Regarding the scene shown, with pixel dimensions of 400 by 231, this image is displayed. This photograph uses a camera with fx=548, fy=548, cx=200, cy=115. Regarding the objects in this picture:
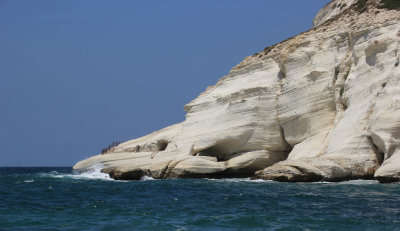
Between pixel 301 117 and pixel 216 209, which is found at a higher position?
pixel 301 117

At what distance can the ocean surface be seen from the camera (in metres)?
16.2

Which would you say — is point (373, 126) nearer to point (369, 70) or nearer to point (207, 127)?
point (369, 70)

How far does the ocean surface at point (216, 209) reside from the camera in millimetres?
16219

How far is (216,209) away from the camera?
20.1m

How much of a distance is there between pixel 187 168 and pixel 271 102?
8523 mm

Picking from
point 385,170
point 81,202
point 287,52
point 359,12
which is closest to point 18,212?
point 81,202

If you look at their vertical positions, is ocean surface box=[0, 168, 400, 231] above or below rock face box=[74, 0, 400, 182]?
below

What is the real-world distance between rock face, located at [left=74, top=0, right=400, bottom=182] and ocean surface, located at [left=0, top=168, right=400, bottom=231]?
340 centimetres

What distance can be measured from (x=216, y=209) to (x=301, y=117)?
71.2 ft

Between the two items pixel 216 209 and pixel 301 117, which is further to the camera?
pixel 301 117

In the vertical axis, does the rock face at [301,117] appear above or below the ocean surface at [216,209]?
above

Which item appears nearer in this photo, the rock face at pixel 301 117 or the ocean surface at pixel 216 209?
the ocean surface at pixel 216 209

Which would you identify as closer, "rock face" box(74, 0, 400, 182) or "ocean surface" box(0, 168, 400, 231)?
"ocean surface" box(0, 168, 400, 231)

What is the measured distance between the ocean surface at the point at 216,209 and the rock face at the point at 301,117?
3.40m
